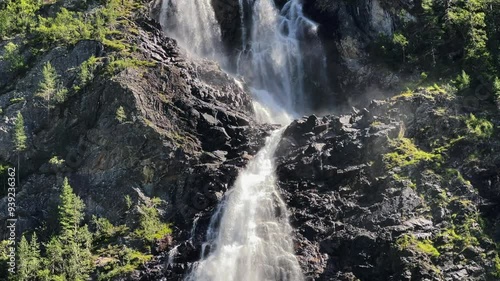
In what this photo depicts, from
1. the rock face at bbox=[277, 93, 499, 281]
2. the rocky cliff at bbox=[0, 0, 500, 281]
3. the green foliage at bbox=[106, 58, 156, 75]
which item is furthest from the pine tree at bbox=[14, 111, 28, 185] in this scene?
the rock face at bbox=[277, 93, 499, 281]

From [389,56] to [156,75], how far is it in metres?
24.4

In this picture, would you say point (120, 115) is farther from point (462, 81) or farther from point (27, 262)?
point (462, 81)

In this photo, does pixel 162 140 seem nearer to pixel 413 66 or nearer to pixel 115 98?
pixel 115 98

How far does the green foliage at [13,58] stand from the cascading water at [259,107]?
17224mm

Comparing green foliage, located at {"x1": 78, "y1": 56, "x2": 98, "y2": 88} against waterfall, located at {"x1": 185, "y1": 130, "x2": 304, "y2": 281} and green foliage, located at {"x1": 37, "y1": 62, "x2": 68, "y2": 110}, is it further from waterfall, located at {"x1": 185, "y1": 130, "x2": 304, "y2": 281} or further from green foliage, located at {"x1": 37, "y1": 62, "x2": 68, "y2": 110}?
waterfall, located at {"x1": 185, "y1": 130, "x2": 304, "y2": 281}

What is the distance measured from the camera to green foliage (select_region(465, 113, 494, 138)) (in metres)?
59.3

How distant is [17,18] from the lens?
77.7 meters

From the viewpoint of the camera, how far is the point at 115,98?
6481cm

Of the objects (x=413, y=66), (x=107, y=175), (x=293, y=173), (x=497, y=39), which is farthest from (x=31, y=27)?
(x=497, y=39)

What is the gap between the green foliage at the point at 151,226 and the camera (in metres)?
57.8

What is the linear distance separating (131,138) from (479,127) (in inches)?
1187

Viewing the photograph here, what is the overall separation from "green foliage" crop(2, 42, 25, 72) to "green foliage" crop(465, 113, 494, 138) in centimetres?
4401

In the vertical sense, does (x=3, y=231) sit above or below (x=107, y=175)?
below

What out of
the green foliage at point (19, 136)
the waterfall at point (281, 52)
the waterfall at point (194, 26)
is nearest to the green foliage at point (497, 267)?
the waterfall at point (281, 52)
